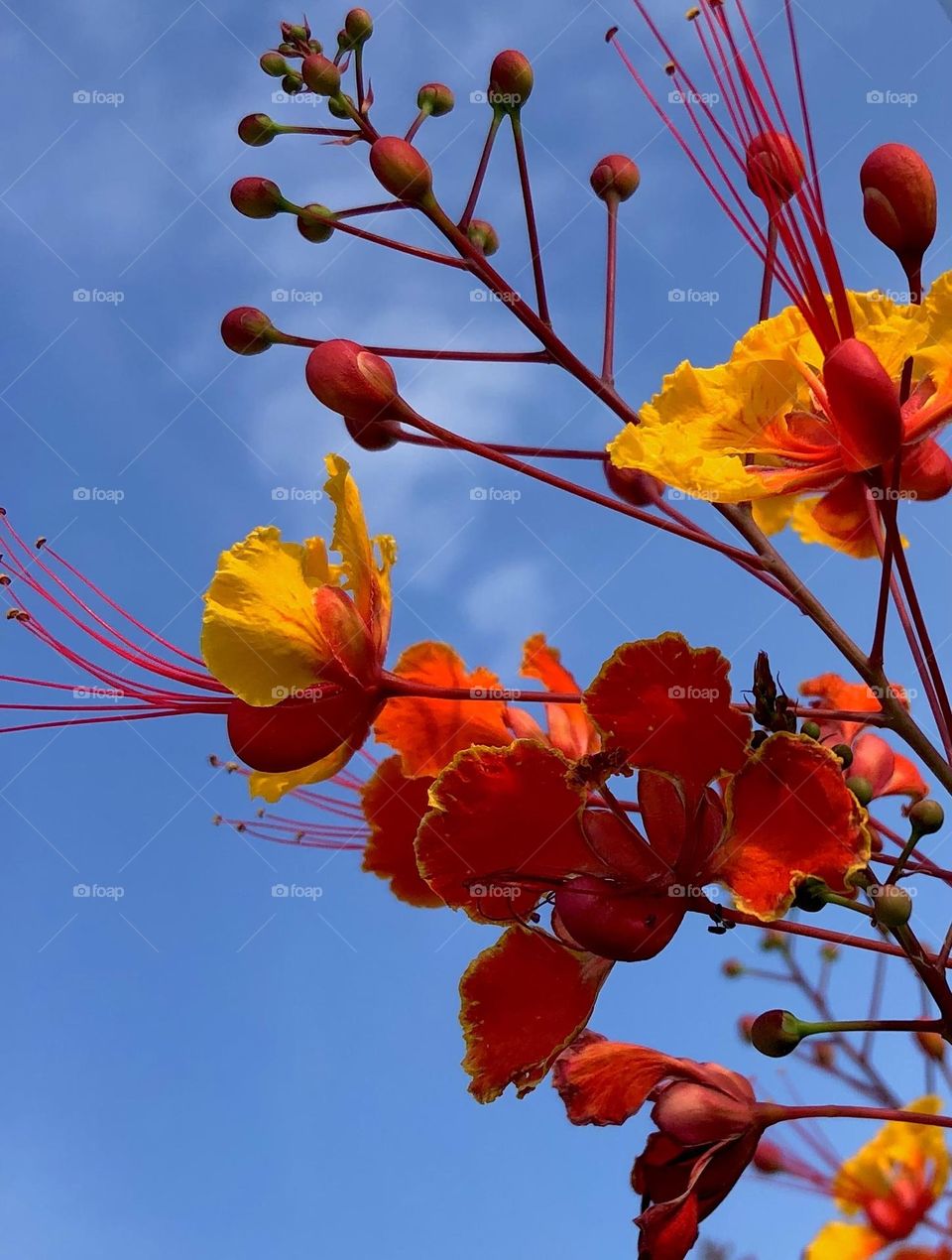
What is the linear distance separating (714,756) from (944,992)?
364 millimetres

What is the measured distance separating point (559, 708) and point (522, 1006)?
1.92 ft

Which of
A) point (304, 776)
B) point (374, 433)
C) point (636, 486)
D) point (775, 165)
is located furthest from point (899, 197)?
point (304, 776)

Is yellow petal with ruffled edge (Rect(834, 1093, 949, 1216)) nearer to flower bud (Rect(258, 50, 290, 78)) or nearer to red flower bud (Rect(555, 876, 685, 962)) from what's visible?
red flower bud (Rect(555, 876, 685, 962))

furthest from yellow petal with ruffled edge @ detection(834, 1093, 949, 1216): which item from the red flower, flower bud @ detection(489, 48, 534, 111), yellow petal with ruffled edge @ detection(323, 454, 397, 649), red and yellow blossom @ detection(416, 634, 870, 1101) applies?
flower bud @ detection(489, 48, 534, 111)

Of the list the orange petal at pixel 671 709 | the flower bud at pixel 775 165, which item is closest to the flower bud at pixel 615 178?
the flower bud at pixel 775 165

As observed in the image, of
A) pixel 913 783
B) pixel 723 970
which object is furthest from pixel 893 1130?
pixel 913 783

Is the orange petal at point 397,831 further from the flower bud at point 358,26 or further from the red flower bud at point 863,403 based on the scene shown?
the flower bud at point 358,26

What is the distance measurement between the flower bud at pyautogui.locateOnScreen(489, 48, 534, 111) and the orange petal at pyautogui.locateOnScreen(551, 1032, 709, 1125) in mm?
1386

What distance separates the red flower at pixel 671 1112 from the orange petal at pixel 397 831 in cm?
44

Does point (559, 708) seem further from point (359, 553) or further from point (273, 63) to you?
point (273, 63)

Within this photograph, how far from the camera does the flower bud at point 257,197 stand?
177 cm

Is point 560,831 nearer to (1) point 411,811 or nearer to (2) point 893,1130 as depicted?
(1) point 411,811

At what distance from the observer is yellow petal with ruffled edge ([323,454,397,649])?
1669 mm

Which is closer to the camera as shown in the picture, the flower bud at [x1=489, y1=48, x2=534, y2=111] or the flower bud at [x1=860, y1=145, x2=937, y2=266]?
the flower bud at [x1=860, y1=145, x2=937, y2=266]
